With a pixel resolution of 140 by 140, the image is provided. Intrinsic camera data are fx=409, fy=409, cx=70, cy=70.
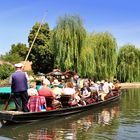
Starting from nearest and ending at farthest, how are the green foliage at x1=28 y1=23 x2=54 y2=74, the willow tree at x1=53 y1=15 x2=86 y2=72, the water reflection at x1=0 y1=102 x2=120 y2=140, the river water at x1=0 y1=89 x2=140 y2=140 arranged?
the river water at x1=0 y1=89 x2=140 y2=140, the water reflection at x1=0 y1=102 x2=120 y2=140, the willow tree at x1=53 y1=15 x2=86 y2=72, the green foliage at x1=28 y1=23 x2=54 y2=74

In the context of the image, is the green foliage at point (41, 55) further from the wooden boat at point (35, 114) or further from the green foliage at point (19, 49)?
the wooden boat at point (35, 114)

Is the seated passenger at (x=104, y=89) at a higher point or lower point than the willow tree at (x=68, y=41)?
lower

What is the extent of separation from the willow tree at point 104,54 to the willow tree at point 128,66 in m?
4.48

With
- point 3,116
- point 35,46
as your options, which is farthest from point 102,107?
point 35,46

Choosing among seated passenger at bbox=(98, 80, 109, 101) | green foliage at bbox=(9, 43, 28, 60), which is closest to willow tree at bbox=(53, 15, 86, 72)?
seated passenger at bbox=(98, 80, 109, 101)

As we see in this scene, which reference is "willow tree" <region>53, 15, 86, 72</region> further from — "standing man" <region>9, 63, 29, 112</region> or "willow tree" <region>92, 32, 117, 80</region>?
"standing man" <region>9, 63, 29, 112</region>

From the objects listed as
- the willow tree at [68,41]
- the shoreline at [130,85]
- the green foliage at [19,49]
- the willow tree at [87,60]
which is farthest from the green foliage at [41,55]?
the green foliage at [19,49]

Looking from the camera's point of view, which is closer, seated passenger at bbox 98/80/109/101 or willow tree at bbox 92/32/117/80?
seated passenger at bbox 98/80/109/101

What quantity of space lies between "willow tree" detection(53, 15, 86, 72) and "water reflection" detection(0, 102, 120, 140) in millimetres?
16959

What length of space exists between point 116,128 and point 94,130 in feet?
2.50

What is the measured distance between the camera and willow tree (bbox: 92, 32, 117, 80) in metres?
35.8

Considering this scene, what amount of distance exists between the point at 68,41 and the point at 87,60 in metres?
2.35

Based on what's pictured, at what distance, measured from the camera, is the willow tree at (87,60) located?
32.6m

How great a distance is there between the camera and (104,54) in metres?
36.4
